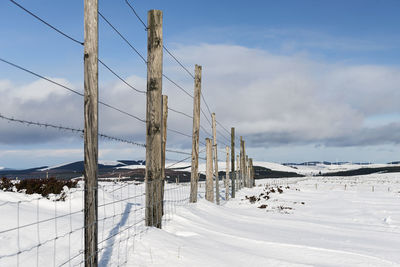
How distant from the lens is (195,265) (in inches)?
283

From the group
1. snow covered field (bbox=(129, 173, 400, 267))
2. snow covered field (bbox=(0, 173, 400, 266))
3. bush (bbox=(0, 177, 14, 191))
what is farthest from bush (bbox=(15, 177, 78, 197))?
snow covered field (bbox=(129, 173, 400, 267))

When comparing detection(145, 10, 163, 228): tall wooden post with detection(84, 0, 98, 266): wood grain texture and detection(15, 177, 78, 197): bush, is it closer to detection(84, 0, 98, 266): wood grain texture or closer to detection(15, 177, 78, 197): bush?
detection(84, 0, 98, 266): wood grain texture

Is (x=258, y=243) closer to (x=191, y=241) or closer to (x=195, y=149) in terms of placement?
(x=191, y=241)

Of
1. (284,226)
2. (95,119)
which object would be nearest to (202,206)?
(284,226)

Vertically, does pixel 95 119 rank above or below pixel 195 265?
above

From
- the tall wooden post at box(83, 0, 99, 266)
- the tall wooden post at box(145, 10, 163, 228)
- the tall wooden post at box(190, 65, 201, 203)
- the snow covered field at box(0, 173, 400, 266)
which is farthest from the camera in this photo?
the tall wooden post at box(190, 65, 201, 203)

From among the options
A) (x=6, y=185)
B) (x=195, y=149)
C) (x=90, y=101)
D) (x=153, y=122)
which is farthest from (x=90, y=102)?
(x=6, y=185)

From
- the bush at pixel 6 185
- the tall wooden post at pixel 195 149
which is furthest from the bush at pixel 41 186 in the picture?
the tall wooden post at pixel 195 149

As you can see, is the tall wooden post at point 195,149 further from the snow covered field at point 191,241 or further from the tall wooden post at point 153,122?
the tall wooden post at point 153,122

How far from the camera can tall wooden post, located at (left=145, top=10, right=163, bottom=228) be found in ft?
30.4

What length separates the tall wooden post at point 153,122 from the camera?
926 cm

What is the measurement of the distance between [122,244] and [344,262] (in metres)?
4.76

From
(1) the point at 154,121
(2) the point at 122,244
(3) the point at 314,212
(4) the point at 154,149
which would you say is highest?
(1) the point at 154,121

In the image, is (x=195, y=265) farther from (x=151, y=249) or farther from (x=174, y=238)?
(x=174, y=238)
